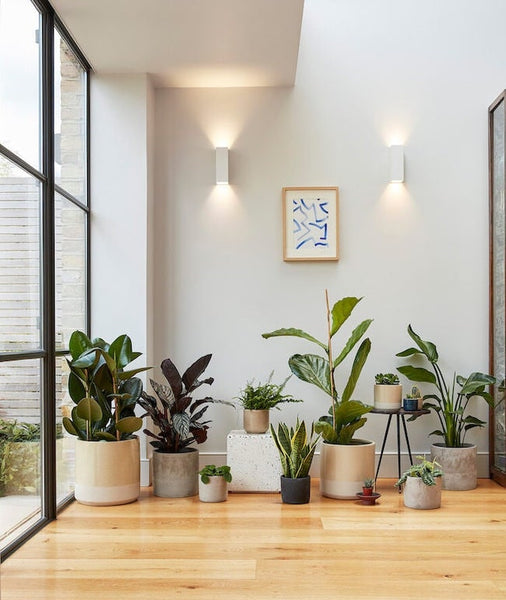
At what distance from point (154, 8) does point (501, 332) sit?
118 inches

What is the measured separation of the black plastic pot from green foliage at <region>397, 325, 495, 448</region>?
107cm

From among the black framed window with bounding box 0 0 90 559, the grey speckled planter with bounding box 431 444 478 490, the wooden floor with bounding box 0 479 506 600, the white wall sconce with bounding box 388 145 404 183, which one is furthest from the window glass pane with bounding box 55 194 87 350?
the grey speckled planter with bounding box 431 444 478 490

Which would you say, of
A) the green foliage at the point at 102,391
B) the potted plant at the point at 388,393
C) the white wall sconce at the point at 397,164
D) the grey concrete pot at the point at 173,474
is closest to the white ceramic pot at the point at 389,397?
the potted plant at the point at 388,393

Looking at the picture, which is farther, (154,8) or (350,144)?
(350,144)

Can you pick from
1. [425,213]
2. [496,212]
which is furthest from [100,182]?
[496,212]

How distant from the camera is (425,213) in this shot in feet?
17.3

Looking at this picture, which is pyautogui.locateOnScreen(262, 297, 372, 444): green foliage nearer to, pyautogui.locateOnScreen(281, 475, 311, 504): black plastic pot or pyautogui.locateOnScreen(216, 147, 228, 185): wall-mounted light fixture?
pyautogui.locateOnScreen(281, 475, 311, 504): black plastic pot

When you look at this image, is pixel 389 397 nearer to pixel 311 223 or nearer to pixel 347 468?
pixel 347 468

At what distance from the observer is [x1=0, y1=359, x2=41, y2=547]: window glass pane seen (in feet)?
11.0

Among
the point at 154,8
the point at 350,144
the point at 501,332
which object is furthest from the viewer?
the point at 350,144

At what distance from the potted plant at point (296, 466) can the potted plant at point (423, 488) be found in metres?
0.59

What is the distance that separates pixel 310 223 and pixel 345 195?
0.33 metres

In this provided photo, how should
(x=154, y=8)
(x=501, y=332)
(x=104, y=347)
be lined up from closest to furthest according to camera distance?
(x=154, y=8) → (x=104, y=347) → (x=501, y=332)

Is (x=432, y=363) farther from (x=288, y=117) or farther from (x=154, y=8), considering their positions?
(x=154, y=8)
